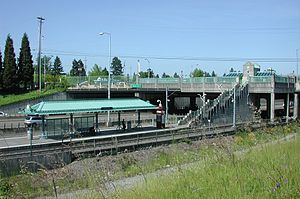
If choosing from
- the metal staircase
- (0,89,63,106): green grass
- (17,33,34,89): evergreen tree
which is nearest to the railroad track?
the metal staircase

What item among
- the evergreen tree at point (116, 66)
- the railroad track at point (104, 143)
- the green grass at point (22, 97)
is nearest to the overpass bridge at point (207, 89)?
the green grass at point (22, 97)

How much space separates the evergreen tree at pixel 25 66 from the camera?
75188 millimetres

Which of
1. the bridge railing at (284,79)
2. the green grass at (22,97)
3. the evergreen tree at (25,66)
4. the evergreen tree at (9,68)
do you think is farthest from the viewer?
the evergreen tree at (25,66)

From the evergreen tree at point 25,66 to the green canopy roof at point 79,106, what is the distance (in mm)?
39690

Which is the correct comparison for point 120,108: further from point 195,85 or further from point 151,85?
point 151,85

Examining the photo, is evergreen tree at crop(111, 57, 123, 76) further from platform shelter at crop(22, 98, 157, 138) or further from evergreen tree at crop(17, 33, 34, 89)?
platform shelter at crop(22, 98, 157, 138)

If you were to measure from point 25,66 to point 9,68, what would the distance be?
16.9ft

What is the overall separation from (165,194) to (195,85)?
177 feet

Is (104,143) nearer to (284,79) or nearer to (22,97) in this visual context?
(284,79)

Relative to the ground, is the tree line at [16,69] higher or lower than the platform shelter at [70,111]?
higher

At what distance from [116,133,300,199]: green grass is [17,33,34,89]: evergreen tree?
238ft

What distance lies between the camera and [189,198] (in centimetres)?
452

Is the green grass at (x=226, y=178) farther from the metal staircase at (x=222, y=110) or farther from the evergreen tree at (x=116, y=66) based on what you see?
the evergreen tree at (x=116, y=66)

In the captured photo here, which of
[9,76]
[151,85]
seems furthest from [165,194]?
[9,76]
